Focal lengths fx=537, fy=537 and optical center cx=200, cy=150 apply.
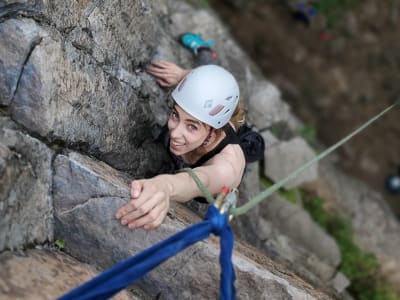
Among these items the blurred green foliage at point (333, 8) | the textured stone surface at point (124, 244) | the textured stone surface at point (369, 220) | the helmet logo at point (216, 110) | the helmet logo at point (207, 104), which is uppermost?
the helmet logo at point (207, 104)

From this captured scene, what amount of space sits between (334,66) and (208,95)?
811 centimetres

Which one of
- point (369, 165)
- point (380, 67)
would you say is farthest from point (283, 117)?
point (380, 67)

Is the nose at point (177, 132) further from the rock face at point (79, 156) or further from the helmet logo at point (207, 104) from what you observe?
the rock face at point (79, 156)

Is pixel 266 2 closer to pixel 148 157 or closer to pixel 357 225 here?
pixel 357 225

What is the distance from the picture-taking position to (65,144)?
3.59 m

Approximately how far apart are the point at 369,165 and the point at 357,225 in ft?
11.8

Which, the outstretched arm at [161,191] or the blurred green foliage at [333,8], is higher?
the outstretched arm at [161,191]

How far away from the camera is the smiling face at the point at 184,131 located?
3.92m

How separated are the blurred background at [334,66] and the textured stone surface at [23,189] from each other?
801 centimetres

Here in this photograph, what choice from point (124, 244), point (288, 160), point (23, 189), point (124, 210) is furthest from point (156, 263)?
point (288, 160)

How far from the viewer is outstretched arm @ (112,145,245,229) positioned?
10.6ft

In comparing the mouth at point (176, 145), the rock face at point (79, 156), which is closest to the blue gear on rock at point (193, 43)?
the rock face at point (79, 156)

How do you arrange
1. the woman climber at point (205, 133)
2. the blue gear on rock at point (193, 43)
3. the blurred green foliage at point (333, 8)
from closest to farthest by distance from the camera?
the woman climber at point (205, 133)
the blue gear on rock at point (193, 43)
the blurred green foliage at point (333, 8)

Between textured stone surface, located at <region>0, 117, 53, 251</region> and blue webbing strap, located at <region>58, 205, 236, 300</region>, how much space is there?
619mm
